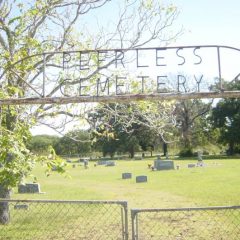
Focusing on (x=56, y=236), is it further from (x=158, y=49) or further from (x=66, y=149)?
(x=66, y=149)

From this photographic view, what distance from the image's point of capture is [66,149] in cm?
9919

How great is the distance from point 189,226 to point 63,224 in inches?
145

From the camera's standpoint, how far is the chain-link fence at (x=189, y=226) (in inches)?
405

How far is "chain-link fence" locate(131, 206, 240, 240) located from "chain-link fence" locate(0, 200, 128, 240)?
2.66 feet

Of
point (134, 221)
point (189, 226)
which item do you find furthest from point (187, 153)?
point (134, 221)

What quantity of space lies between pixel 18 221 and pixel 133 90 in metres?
5.40

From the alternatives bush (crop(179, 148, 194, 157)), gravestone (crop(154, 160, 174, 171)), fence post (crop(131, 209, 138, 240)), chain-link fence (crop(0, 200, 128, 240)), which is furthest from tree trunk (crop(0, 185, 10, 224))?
bush (crop(179, 148, 194, 157))

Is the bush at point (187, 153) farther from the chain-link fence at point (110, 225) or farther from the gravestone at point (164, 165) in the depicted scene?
the chain-link fence at point (110, 225)

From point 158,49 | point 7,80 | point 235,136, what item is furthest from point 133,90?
point 235,136

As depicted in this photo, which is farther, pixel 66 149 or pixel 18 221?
pixel 66 149

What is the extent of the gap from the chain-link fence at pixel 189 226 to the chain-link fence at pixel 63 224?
81 cm

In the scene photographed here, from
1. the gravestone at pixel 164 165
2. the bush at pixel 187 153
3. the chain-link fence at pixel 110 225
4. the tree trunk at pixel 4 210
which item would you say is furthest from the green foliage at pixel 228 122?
the tree trunk at pixel 4 210

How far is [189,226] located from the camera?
1145 centimetres

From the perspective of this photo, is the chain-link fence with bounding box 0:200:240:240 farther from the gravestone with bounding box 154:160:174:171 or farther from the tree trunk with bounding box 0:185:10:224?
the gravestone with bounding box 154:160:174:171
